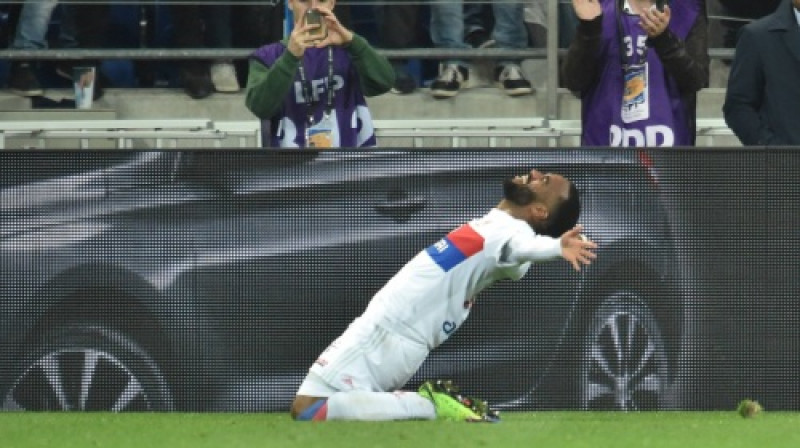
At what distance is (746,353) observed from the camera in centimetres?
1066

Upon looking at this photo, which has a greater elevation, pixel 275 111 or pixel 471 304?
pixel 275 111

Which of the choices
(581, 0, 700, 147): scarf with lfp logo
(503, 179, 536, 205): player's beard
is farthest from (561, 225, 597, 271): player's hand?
(581, 0, 700, 147): scarf with lfp logo

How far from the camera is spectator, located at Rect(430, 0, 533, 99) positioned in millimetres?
13852

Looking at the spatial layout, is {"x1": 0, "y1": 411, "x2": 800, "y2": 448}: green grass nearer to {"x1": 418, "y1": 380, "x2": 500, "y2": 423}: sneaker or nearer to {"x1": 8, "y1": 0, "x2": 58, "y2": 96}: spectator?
{"x1": 418, "y1": 380, "x2": 500, "y2": 423}: sneaker

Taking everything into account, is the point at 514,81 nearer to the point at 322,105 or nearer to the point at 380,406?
the point at 322,105

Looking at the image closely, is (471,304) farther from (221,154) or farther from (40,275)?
(40,275)

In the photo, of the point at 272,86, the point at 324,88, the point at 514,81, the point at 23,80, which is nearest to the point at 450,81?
the point at 514,81

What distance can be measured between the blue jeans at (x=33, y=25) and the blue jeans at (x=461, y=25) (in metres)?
2.58

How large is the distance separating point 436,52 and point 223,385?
391 cm

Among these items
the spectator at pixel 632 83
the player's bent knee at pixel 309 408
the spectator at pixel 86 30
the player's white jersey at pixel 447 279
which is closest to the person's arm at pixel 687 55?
the spectator at pixel 632 83

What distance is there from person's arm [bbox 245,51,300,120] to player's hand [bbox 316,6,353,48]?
0.86ft

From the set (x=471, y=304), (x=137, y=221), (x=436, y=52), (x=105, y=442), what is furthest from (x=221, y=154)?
(x=436, y=52)

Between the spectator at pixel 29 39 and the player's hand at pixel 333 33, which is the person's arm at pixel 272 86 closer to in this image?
the player's hand at pixel 333 33

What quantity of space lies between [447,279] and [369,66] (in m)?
1.72
